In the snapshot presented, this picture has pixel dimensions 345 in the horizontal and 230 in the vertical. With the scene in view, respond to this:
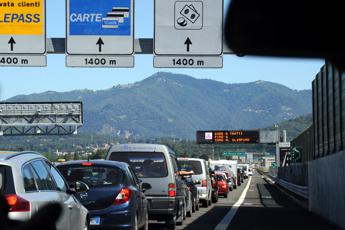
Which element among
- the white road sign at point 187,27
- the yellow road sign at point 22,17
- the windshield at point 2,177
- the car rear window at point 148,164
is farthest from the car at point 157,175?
the windshield at point 2,177

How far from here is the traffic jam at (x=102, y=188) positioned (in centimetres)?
720

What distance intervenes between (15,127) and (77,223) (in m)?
66.1

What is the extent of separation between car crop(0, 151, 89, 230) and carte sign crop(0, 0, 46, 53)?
40.8 ft

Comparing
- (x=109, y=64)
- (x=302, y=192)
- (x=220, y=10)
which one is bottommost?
(x=302, y=192)

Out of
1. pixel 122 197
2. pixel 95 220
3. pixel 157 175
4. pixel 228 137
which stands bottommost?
pixel 95 220

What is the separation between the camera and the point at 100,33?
68.7ft

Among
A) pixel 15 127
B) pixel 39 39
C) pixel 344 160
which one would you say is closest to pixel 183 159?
pixel 39 39

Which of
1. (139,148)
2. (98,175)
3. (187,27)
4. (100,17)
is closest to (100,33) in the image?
(100,17)

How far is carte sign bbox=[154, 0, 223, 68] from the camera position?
67.6 feet

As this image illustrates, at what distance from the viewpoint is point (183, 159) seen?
28109mm

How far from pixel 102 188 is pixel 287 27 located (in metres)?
11.0

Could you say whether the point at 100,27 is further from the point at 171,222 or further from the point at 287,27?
the point at 287,27

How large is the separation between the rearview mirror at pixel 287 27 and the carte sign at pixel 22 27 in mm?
19236

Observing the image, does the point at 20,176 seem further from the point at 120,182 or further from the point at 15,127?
the point at 15,127
